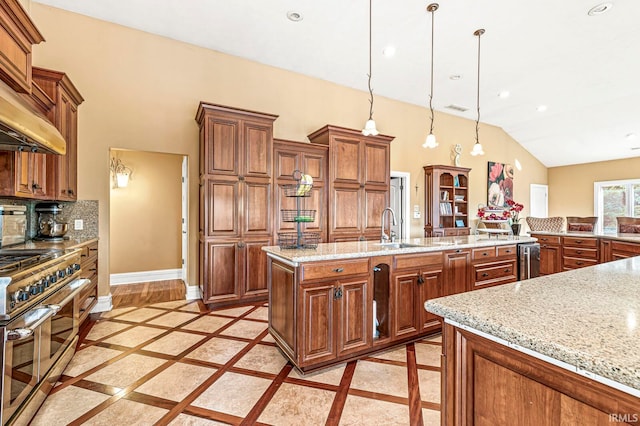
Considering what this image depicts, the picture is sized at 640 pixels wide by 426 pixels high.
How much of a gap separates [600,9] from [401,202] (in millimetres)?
3896

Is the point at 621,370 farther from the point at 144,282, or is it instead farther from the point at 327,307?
the point at 144,282

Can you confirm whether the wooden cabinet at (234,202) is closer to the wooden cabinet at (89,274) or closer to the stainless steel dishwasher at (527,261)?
the wooden cabinet at (89,274)

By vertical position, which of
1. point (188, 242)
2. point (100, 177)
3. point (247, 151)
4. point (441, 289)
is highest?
point (247, 151)

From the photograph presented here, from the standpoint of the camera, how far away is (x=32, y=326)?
1579 mm

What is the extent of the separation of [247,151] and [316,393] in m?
3.01

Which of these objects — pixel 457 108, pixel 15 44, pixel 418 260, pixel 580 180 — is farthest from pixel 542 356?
pixel 580 180

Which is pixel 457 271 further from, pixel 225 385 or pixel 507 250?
pixel 225 385

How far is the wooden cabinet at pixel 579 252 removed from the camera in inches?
175

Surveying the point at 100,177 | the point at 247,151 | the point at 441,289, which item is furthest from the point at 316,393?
the point at 100,177

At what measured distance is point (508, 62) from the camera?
4.67 metres

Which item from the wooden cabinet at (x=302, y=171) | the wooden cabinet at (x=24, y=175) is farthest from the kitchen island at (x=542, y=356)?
the wooden cabinet at (x=302, y=171)

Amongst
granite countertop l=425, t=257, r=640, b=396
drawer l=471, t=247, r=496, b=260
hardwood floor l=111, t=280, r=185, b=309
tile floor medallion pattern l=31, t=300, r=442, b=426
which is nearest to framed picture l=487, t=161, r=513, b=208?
drawer l=471, t=247, r=496, b=260

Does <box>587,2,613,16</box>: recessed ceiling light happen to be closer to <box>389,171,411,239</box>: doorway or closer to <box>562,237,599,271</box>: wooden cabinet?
<box>562,237,599,271</box>: wooden cabinet

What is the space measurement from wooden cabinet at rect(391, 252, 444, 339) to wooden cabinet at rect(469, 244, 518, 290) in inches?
21.1
